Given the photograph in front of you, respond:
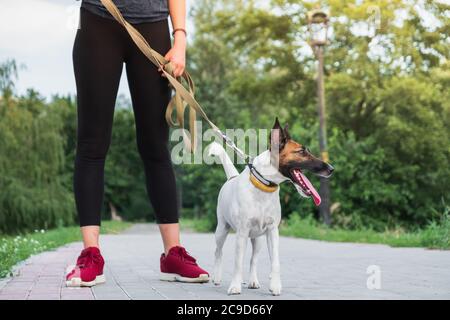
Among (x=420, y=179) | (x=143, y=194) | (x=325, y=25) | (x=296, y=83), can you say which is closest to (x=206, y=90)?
(x=143, y=194)

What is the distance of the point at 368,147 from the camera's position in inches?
672

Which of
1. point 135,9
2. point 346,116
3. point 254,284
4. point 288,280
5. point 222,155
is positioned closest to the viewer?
point 254,284

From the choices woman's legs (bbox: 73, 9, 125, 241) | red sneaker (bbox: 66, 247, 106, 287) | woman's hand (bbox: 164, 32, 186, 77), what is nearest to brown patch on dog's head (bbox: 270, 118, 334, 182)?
woman's hand (bbox: 164, 32, 186, 77)

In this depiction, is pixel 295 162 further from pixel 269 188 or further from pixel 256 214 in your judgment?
pixel 256 214

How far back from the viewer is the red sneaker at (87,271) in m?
3.83

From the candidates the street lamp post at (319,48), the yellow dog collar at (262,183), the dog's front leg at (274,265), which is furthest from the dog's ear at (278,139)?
the street lamp post at (319,48)

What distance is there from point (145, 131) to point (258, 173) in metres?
0.87

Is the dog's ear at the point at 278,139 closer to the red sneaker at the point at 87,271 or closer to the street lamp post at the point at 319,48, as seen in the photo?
the red sneaker at the point at 87,271

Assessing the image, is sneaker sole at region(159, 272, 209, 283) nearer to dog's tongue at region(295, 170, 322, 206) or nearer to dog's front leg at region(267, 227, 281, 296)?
dog's front leg at region(267, 227, 281, 296)

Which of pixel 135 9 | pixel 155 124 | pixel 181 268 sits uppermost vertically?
pixel 135 9

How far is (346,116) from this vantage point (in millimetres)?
20844

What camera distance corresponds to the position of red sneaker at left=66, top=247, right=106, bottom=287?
151 inches

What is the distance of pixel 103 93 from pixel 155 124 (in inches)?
14.7

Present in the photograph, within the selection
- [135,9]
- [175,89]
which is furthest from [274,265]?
[135,9]
